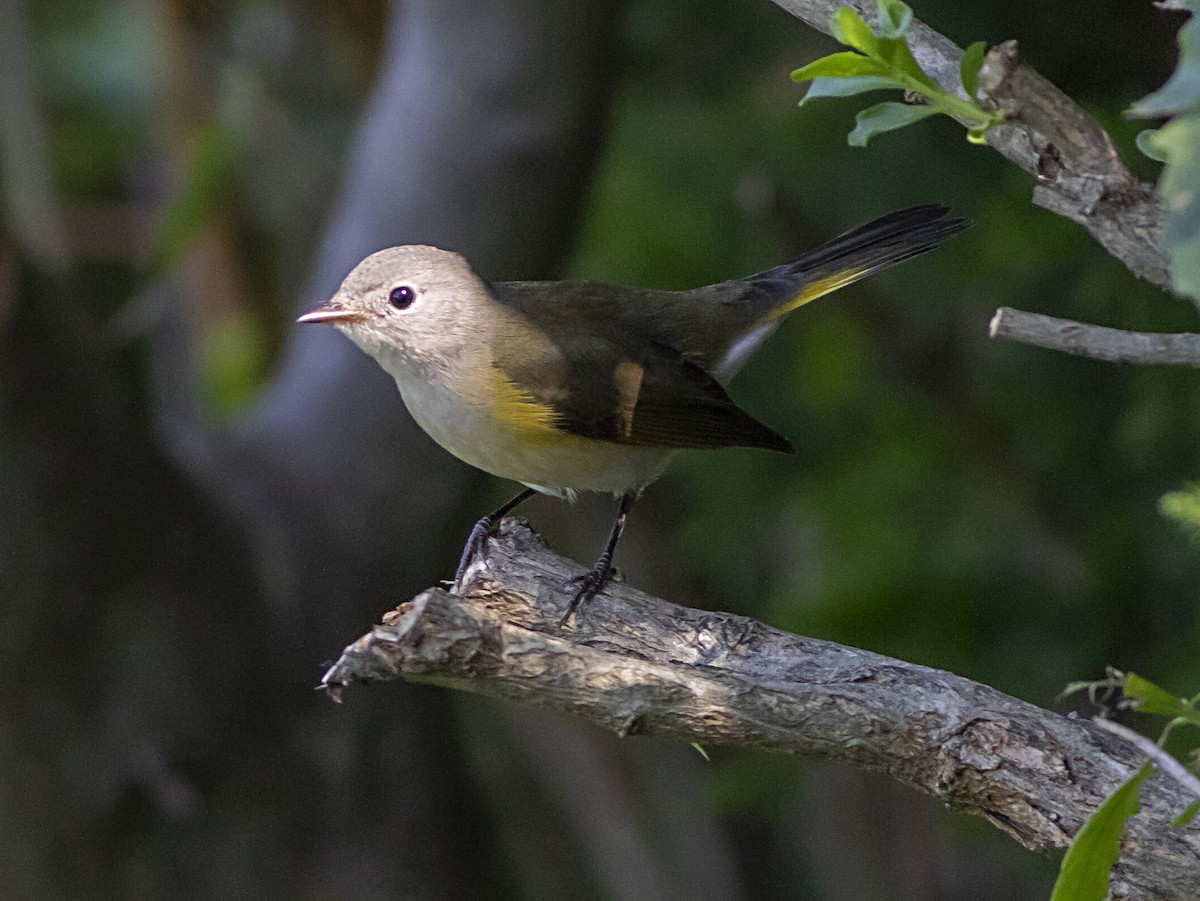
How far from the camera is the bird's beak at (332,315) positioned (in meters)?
2.68

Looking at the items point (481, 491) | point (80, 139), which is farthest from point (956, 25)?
point (80, 139)

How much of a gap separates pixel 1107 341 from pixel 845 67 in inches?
14.5

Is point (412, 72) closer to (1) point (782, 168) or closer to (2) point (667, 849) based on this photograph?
(1) point (782, 168)

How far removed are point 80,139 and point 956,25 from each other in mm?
4699

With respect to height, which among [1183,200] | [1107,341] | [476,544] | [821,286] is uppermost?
[1183,200]

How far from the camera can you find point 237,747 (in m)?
3.52

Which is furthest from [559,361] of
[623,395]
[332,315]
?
[332,315]

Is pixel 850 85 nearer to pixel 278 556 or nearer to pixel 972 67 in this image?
pixel 972 67

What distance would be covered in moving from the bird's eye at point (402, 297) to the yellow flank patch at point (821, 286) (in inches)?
34.2

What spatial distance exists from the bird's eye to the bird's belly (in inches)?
6.2

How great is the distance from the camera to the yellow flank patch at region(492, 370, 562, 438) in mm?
2719

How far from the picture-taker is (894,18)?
1373 mm

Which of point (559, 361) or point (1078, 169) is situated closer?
point (1078, 169)

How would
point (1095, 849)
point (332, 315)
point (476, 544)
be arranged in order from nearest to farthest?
point (1095, 849), point (476, 544), point (332, 315)
